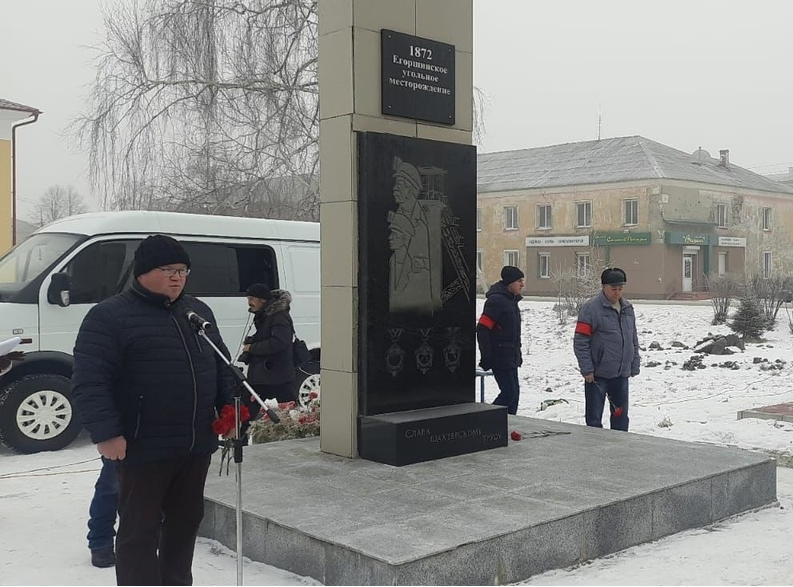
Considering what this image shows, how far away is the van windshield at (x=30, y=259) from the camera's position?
28.2 feet

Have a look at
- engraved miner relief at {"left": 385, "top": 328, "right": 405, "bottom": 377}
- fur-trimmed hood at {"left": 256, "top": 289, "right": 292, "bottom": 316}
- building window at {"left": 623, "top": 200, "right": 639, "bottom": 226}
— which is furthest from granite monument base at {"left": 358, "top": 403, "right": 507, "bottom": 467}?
building window at {"left": 623, "top": 200, "right": 639, "bottom": 226}

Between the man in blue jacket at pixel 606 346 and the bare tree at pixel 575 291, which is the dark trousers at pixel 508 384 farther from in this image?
the bare tree at pixel 575 291

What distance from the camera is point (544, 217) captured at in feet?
132

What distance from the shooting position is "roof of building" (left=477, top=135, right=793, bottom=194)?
125ft

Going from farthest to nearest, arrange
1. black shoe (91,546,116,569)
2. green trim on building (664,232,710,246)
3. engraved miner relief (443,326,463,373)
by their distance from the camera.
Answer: green trim on building (664,232,710,246), engraved miner relief (443,326,463,373), black shoe (91,546,116,569)

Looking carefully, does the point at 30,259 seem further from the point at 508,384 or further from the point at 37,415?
the point at 508,384

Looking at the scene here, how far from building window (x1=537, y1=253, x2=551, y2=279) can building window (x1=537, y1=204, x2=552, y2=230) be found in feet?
4.32

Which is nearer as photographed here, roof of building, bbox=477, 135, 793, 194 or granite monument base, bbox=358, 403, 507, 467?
granite monument base, bbox=358, 403, 507, 467

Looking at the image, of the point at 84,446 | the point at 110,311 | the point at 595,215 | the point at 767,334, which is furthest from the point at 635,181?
the point at 110,311

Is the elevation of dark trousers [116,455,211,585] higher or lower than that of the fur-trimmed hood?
lower

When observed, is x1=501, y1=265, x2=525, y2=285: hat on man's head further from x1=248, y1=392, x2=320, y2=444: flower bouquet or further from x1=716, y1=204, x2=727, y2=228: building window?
x1=716, y1=204, x2=727, y2=228: building window

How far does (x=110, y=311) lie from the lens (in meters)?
3.56

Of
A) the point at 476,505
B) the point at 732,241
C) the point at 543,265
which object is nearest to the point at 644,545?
the point at 476,505

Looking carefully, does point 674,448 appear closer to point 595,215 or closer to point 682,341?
point 682,341
